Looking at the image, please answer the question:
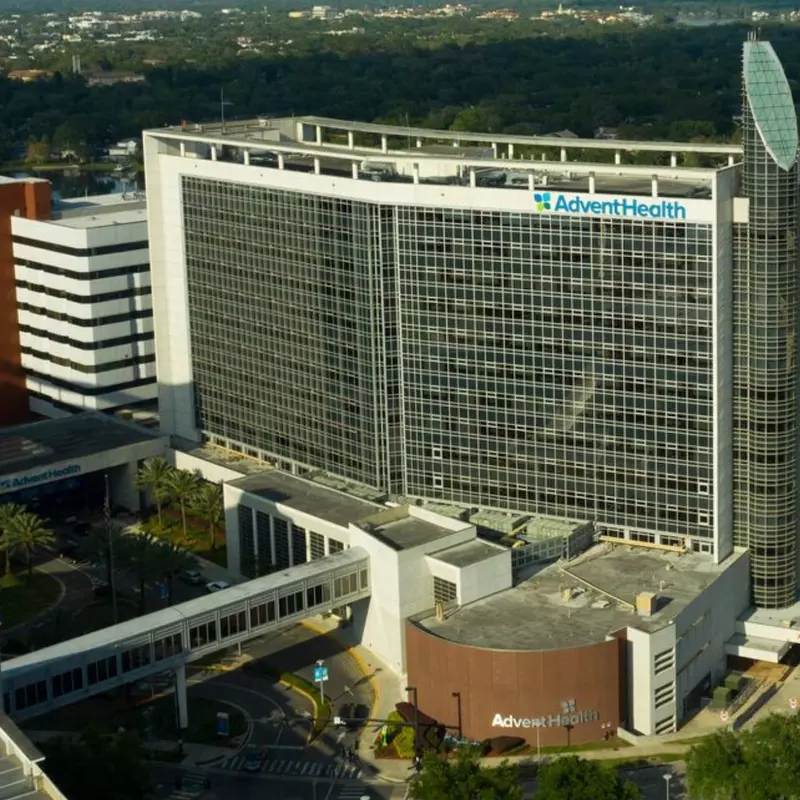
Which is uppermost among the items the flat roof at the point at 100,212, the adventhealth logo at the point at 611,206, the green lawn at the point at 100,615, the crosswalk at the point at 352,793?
the adventhealth logo at the point at 611,206

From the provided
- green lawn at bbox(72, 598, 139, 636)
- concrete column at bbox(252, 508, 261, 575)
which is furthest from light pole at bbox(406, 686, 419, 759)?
→ concrete column at bbox(252, 508, 261, 575)

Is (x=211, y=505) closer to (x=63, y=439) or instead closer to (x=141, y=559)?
(x=141, y=559)

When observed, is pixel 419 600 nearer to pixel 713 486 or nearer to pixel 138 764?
pixel 713 486

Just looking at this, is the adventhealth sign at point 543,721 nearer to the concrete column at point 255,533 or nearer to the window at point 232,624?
the window at point 232,624

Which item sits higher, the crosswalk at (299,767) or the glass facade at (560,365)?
the glass facade at (560,365)

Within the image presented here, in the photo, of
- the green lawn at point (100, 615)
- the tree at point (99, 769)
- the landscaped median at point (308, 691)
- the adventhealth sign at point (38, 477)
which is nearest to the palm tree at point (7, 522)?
the adventhealth sign at point (38, 477)

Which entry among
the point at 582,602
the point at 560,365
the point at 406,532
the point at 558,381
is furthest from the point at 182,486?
the point at 582,602

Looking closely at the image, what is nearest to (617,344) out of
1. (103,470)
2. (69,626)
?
(69,626)
